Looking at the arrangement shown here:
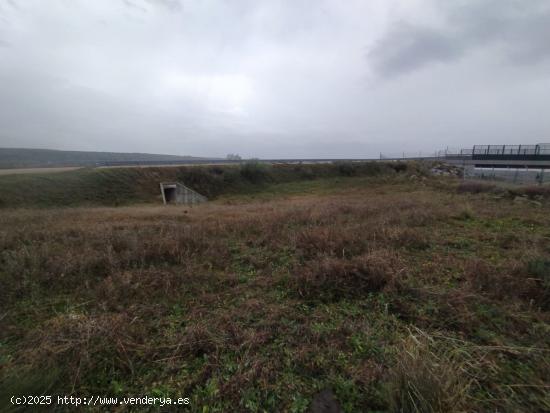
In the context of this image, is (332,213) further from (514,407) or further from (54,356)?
(54,356)

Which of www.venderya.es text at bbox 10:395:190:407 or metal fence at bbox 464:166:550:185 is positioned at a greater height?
metal fence at bbox 464:166:550:185

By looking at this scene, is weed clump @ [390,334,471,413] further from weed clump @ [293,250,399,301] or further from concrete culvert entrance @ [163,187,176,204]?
concrete culvert entrance @ [163,187,176,204]

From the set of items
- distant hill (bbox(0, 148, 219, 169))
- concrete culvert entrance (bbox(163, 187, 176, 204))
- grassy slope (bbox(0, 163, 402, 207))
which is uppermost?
distant hill (bbox(0, 148, 219, 169))

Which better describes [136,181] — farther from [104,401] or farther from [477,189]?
[477,189]

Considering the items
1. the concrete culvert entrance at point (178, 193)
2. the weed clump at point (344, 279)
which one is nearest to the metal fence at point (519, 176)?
the weed clump at point (344, 279)

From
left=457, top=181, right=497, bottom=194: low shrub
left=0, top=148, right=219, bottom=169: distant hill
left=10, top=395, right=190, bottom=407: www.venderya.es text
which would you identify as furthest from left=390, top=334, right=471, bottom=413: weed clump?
left=0, top=148, right=219, bottom=169: distant hill

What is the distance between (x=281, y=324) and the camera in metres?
2.92

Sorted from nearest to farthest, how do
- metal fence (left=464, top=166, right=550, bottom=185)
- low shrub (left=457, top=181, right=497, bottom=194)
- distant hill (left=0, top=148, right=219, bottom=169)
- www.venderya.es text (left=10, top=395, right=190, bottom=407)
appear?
www.venderya.es text (left=10, top=395, right=190, bottom=407)
low shrub (left=457, top=181, right=497, bottom=194)
metal fence (left=464, top=166, right=550, bottom=185)
distant hill (left=0, top=148, right=219, bottom=169)

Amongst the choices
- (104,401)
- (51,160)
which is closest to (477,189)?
(104,401)

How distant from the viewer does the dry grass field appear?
2061mm

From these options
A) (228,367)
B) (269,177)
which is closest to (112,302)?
(228,367)

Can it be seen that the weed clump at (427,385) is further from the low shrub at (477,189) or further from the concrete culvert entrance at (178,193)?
the concrete culvert entrance at (178,193)

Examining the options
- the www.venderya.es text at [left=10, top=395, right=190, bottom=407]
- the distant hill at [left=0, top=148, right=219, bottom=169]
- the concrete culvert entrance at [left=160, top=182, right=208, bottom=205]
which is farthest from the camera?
the distant hill at [left=0, top=148, right=219, bottom=169]

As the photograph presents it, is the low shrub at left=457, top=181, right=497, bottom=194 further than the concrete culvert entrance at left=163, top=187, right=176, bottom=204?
No
